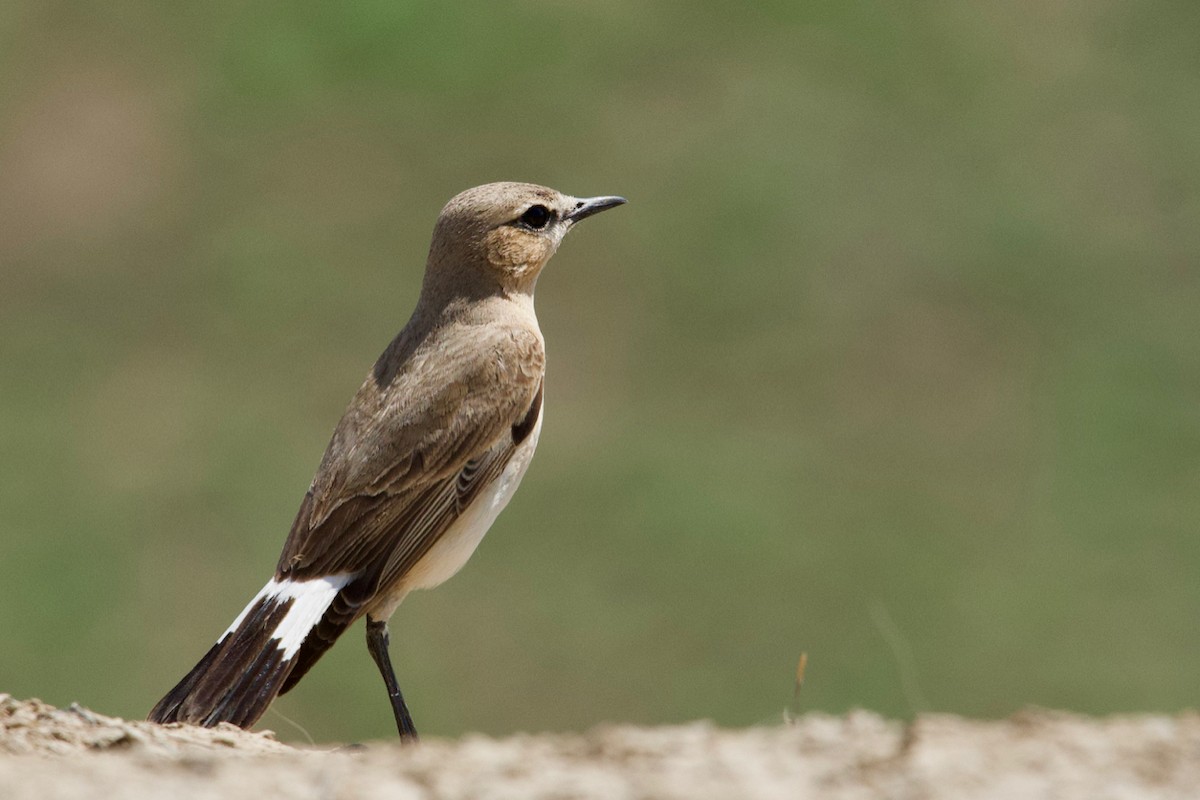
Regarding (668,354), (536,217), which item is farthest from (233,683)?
(668,354)

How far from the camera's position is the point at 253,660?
8859 mm

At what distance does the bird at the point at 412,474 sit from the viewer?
8945mm

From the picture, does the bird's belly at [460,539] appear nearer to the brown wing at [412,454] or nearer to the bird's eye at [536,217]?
the brown wing at [412,454]

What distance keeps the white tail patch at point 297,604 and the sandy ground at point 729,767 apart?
6.61ft

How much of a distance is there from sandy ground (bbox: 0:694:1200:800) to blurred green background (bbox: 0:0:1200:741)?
8703mm

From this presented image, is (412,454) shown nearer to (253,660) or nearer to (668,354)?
(253,660)

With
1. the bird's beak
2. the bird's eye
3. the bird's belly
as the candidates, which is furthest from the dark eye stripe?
the bird's belly

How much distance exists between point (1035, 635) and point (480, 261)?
360 inches

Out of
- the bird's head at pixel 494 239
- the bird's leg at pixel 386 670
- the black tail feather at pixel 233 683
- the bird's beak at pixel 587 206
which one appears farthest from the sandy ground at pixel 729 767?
the bird's beak at pixel 587 206

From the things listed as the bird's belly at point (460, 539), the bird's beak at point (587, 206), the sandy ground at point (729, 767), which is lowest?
the sandy ground at point (729, 767)

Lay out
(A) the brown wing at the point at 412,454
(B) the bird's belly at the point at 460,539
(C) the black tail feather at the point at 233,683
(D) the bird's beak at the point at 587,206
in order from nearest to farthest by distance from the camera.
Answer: (C) the black tail feather at the point at 233,683
(A) the brown wing at the point at 412,454
(B) the bird's belly at the point at 460,539
(D) the bird's beak at the point at 587,206

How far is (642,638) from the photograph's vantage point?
1805 centimetres

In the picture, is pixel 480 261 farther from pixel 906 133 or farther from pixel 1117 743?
pixel 906 133

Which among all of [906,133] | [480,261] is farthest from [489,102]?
[480,261]
